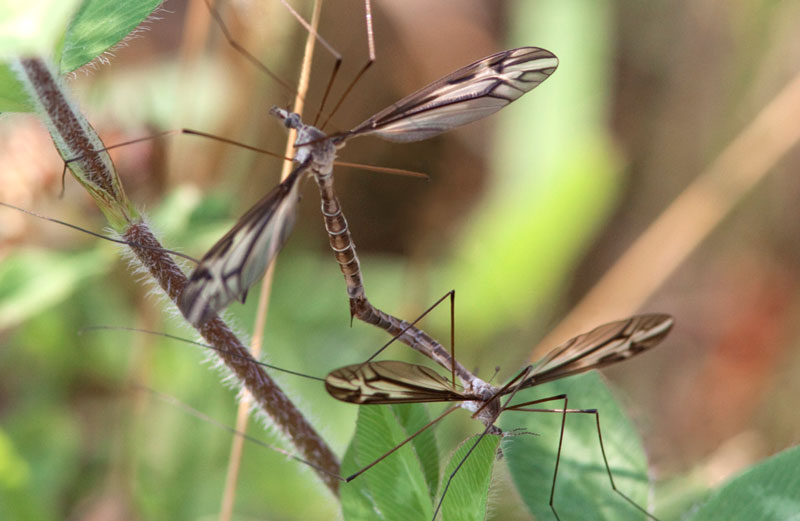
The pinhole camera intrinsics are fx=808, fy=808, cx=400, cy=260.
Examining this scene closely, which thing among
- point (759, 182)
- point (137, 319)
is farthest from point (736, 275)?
point (137, 319)

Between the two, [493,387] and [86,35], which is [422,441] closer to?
[493,387]

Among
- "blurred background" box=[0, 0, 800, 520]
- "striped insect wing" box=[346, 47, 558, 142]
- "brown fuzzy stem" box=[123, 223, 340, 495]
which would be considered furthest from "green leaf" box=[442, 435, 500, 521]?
"blurred background" box=[0, 0, 800, 520]

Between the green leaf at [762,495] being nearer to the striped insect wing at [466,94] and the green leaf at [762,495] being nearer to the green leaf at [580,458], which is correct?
the green leaf at [580,458]

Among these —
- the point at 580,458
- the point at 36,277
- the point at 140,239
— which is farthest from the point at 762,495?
the point at 36,277

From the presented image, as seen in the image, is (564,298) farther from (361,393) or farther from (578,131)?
(361,393)

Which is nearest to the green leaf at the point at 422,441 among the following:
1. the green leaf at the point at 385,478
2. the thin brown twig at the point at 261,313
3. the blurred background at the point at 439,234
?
the green leaf at the point at 385,478

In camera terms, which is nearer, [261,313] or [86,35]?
[86,35]
